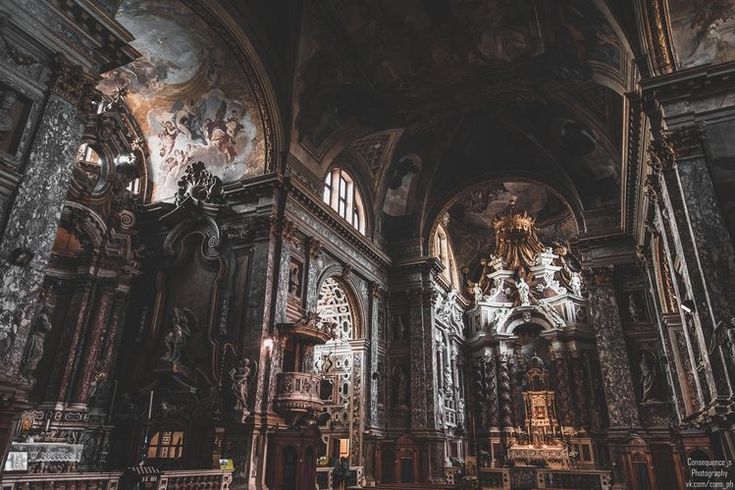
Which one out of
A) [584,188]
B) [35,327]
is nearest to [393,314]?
[584,188]

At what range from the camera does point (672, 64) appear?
428 inches

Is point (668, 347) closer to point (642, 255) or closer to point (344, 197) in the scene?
point (642, 255)

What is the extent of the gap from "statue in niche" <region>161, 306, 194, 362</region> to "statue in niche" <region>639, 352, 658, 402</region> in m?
14.4

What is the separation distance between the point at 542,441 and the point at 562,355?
4.17m

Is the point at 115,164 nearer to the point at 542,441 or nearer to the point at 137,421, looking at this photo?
the point at 137,421

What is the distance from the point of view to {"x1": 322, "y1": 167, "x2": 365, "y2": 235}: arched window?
60.4 feet

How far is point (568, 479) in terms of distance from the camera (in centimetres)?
1736

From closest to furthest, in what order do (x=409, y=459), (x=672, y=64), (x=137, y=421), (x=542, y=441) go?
(x=672, y=64) → (x=137, y=421) → (x=409, y=459) → (x=542, y=441)

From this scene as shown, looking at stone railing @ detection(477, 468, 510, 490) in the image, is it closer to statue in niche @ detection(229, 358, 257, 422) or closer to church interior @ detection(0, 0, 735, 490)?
church interior @ detection(0, 0, 735, 490)

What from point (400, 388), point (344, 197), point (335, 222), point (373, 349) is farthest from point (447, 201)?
point (400, 388)

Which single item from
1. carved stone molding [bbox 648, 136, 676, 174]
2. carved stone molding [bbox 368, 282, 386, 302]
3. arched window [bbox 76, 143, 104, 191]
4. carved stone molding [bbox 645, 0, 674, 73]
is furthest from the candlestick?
carved stone molding [bbox 645, 0, 674, 73]

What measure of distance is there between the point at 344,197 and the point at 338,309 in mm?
4357

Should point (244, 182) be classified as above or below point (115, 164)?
below

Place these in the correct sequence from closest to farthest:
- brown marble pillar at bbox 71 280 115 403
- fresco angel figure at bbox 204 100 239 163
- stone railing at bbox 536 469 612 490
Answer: brown marble pillar at bbox 71 280 115 403, fresco angel figure at bbox 204 100 239 163, stone railing at bbox 536 469 612 490
